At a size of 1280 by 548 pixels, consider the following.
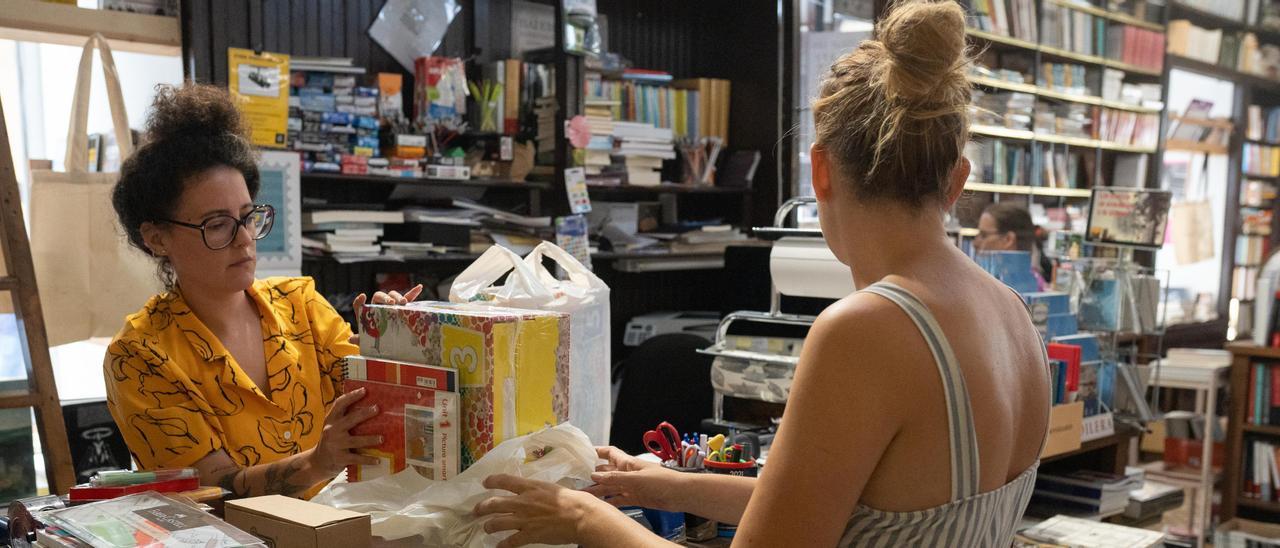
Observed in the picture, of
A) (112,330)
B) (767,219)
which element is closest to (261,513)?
(112,330)

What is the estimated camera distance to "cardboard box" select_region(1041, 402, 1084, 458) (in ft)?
8.15

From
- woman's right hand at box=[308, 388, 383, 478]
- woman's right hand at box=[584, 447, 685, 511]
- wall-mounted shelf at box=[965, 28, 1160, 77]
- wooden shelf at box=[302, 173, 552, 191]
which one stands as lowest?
woman's right hand at box=[584, 447, 685, 511]

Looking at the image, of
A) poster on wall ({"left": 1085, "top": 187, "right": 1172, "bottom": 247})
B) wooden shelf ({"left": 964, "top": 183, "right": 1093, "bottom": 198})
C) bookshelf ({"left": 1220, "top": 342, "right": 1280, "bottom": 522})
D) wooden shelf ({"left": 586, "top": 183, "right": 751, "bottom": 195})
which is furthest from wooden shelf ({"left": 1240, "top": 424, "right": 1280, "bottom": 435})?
wooden shelf ({"left": 586, "top": 183, "right": 751, "bottom": 195})

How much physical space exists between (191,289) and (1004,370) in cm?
150

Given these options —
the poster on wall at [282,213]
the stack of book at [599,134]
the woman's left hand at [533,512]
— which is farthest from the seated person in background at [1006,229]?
the woman's left hand at [533,512]

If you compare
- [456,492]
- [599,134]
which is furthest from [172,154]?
[599,134]

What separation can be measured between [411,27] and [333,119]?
646mm

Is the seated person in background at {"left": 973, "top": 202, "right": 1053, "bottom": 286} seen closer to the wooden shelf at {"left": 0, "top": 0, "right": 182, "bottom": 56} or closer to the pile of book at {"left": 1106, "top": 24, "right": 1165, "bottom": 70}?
the pile of book at {"left": 1106, "top": 24, "right": 1165, "bottom": 70}

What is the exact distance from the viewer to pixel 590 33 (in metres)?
4.28

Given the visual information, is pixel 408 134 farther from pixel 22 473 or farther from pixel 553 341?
pixel 553 341

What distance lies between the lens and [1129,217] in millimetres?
3523

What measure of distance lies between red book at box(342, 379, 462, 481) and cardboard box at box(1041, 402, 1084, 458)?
1701 millimetres

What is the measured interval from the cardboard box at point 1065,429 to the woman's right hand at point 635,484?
4.42 feet

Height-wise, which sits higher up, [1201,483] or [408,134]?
[408,134]
